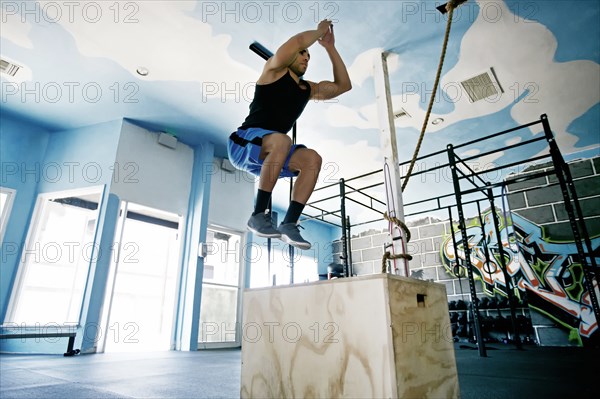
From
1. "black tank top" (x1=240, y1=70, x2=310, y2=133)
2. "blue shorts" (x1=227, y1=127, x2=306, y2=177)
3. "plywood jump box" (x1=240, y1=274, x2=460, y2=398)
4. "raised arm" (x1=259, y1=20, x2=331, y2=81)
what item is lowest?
"plywood jump box" (x1=240, y1=274, x2=460, y2=398)

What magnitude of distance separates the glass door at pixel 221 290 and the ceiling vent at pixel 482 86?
12.6ft

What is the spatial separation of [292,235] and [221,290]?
170 inches

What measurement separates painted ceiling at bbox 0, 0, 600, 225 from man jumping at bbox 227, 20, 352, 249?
1776 mm

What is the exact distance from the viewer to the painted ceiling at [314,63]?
2.95 meters

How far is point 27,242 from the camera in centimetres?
418

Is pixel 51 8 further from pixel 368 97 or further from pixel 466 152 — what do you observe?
pixel 466 152

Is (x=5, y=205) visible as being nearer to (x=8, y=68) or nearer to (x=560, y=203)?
(x=8, y=68)

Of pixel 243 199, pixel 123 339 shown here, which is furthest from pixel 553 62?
pixel 123 339

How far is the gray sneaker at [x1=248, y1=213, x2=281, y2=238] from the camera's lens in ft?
4.52

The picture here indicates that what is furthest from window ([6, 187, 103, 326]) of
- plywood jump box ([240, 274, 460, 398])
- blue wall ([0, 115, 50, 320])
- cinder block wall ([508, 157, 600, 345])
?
cinder block wall ([508, 157, 600, 345])

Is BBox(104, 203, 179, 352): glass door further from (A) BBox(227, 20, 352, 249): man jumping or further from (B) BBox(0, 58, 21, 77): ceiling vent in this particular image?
(A) BBox(227, 20, 352, 249): man jumping

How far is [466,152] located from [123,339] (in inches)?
217

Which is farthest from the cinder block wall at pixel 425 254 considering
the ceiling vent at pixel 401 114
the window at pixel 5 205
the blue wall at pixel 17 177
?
the window at pixel 5 205

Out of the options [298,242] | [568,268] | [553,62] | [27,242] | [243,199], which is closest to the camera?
[298,242]
